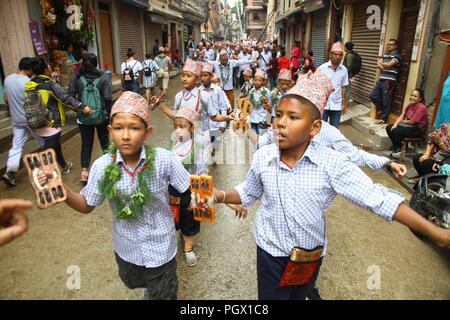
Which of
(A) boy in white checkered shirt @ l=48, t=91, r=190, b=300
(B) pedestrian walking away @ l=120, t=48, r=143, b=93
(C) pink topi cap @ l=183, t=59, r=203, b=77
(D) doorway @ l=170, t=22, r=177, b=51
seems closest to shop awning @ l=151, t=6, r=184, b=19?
(D) doorway @ l=170, t=22, r=177, b=51

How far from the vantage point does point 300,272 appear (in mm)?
1814

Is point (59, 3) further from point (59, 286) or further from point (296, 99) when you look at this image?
point (296, 99)

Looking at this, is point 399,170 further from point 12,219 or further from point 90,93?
point 90,93

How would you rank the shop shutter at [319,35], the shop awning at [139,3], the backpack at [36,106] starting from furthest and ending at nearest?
the shop shutter at [319,35]
the shop awning at [139,3]
the backpack at [36,106]

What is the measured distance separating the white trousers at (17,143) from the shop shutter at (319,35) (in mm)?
12475

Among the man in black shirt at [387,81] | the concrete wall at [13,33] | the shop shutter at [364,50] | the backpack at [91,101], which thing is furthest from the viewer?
the shop shutter at [364,50]

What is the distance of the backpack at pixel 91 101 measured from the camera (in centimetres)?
473

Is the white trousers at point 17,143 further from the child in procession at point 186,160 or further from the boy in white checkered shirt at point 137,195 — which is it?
the boy in white checkered shirt at point 137,195

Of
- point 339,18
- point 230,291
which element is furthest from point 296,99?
point 339,18

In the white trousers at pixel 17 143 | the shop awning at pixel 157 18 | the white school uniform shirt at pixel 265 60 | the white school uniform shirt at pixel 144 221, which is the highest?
the shop awning at pixel 157 18

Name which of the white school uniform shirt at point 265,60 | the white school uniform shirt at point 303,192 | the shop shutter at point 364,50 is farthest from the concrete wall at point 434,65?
the white school uniform shirt at point 265,60

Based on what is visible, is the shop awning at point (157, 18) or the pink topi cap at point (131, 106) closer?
the pink topi cap at point (131, 106)

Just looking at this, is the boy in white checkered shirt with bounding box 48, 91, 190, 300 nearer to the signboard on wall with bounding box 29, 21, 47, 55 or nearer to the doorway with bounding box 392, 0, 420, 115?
the doorway with bounding box 392, 0, 420, 115

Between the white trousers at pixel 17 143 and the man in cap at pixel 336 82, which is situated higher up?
the man in cap at pixel 336 82
